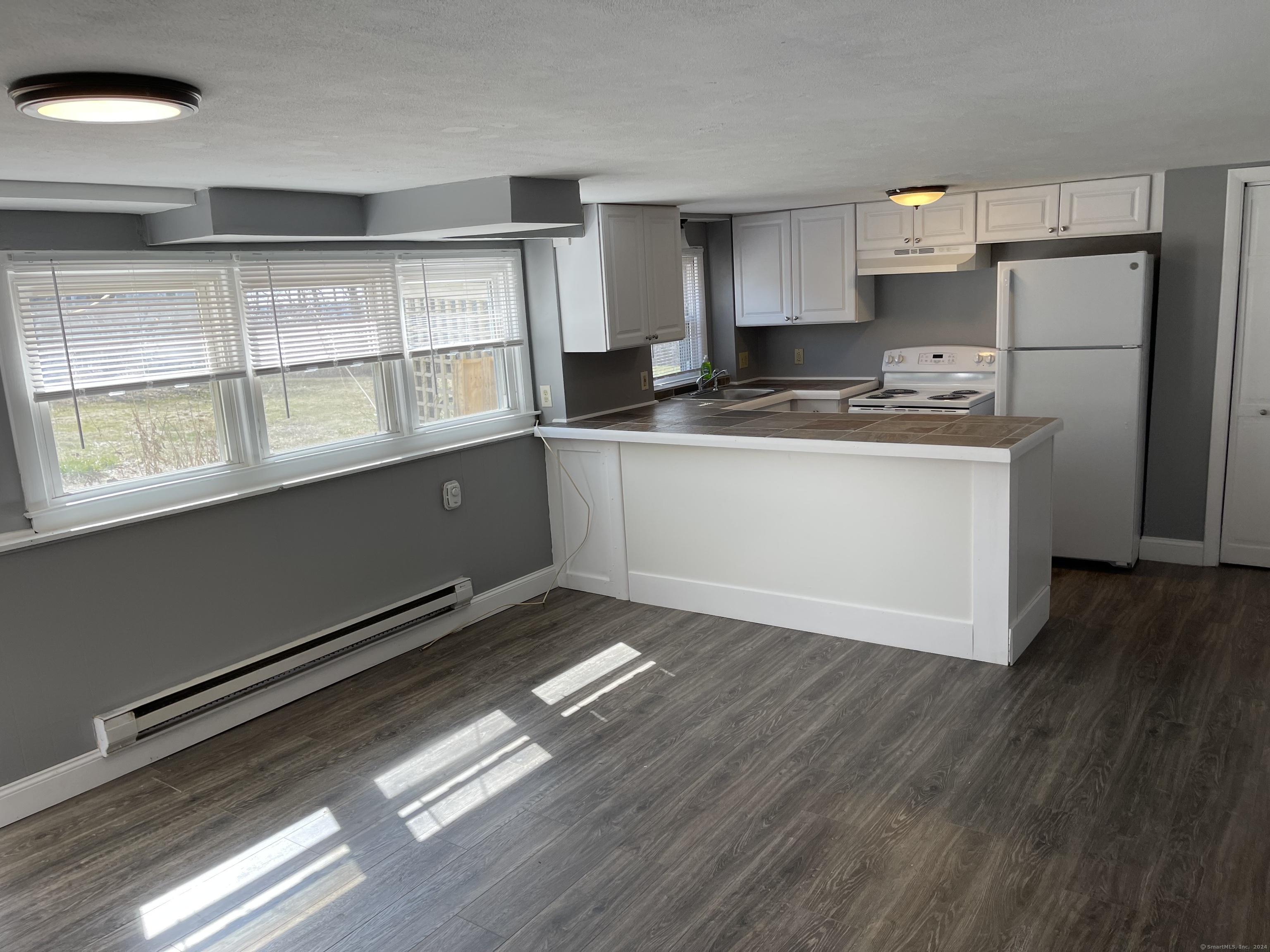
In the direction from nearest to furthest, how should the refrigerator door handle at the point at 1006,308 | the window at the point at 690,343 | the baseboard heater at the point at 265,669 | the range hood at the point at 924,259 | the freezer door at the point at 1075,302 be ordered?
the baseboard heater at the point at 265,669 → the freezer door at the point at 1075,302 → the refrigerator door handle at the point at 1006,308 → the range hood at the point at 924,259 → the window at the point at 690,343

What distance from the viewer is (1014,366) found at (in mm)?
4977

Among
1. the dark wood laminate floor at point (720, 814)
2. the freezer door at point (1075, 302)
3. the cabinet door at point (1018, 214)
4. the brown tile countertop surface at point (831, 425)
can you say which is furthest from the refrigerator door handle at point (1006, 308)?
the dark wood laminate floor at point (720, 814)

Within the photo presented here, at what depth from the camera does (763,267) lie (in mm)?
6180

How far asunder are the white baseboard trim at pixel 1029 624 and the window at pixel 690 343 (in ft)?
9.50

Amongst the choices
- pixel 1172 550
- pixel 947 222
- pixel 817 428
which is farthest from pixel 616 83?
pixel 1172 550

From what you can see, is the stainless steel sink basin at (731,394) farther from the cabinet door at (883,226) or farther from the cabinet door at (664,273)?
the cabinet door at (883,226)

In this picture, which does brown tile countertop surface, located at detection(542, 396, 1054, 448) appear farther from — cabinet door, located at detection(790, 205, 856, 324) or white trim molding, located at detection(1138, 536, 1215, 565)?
cabinet door, located at detection(790, 205, 856, 324)

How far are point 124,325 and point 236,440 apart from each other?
2.03ft

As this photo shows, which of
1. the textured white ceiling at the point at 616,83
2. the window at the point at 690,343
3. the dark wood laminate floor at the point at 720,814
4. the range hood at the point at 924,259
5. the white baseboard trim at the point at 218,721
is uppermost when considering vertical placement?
the textured white ceiling at the point at 616,83

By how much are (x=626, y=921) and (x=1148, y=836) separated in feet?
4.94

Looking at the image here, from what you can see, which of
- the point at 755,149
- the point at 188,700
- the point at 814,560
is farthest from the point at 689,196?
the point at 188,700

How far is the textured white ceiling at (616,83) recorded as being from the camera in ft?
4.95

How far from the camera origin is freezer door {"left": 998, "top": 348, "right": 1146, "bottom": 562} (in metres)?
4.70

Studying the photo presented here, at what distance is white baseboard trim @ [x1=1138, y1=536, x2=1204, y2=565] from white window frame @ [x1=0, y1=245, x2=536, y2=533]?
11.3ft
